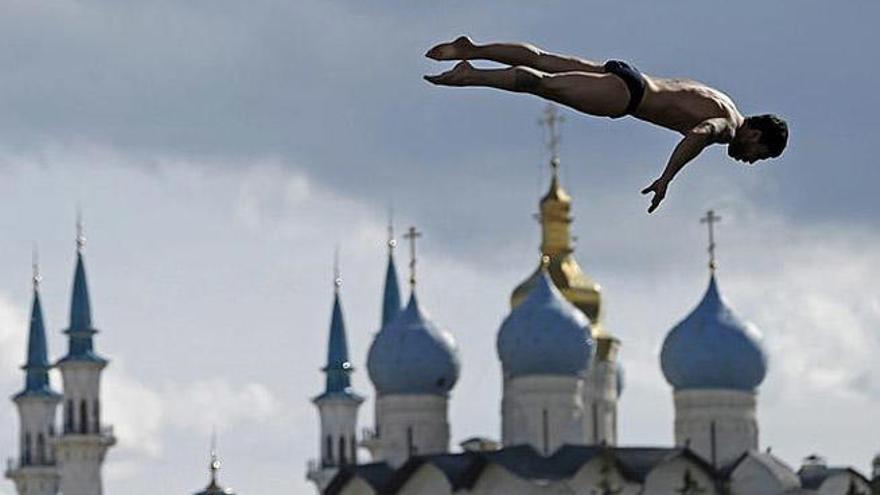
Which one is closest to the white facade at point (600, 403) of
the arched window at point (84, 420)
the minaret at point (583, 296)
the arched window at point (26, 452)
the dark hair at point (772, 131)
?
the minaret at point (583, 296)

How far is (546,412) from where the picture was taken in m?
88.9

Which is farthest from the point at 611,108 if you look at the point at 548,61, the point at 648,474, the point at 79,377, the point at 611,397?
the point at 79,377

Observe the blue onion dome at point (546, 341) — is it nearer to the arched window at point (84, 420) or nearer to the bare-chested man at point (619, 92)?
the arched window at point (84, 420)

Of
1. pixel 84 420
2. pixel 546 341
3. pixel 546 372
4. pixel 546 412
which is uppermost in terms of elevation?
pixel 84 420

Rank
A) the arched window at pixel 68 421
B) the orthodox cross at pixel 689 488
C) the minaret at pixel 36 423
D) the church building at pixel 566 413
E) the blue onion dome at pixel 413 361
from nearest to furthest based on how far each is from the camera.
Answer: the orthodox cross at pixel 689 488, the church building at pixel 566 413, the blue onion dome at pixel 413 361, the arched window at pixel 68 421, the minaret at pixel 36 423

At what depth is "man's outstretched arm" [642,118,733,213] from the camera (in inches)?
517

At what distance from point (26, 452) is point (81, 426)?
8.39 meters

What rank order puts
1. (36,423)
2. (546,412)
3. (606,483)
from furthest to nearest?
(36,423), (546,412), (606,483)

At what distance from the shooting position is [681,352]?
8956 centimetres

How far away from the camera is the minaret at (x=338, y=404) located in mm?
123625

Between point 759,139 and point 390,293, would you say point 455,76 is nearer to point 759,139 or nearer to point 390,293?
point 759,139

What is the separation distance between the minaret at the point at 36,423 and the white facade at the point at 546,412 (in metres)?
33.2

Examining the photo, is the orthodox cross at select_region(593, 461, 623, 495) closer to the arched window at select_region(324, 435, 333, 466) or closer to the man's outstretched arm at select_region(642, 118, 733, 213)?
the arched window at select_region(324, 435, 333, 466)

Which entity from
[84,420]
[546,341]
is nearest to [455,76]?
[546,341]
